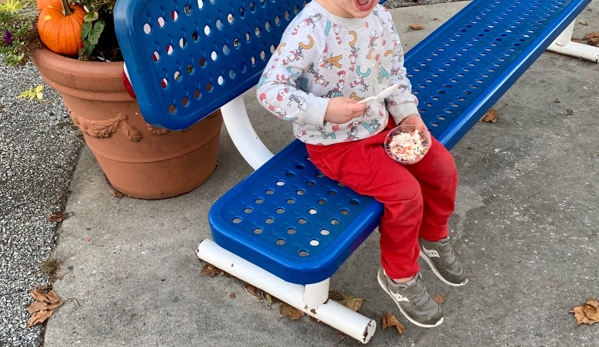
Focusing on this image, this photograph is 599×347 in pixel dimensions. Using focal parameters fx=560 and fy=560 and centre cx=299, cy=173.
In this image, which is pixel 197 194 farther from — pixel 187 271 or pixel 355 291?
pixel 355 291

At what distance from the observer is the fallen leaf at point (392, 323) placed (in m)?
2.13

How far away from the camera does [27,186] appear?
2928 millimetres

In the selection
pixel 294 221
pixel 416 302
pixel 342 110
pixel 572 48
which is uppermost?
pixel 342 110

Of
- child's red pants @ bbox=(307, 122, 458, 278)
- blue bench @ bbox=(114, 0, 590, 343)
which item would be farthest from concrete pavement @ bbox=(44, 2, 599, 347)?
child's red pants @ bbox=(307, 122, 458, 278)

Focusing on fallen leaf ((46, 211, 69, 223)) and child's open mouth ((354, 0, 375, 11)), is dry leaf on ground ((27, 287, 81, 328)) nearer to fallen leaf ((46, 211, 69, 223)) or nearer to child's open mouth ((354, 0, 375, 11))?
fallen leaf ((46, 211, 69, 223))

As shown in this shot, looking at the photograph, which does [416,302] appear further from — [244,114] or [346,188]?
[244,114]

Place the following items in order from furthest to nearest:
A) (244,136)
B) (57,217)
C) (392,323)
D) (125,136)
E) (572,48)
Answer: (572,48), (57,217), (125,136), (244,136), (392,323)

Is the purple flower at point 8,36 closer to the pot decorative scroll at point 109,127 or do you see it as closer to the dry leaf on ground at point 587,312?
the pot decorative scroll at point 109,127

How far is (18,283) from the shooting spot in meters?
2.40

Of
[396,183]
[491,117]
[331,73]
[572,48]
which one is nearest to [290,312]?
[396,183]

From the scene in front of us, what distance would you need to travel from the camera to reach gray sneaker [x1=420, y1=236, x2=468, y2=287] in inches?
88.4

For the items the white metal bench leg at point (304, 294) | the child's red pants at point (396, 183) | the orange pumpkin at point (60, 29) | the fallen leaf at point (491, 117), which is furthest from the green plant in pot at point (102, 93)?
the fallen leaf at point (491, 117)

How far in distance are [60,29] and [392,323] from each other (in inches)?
71.3

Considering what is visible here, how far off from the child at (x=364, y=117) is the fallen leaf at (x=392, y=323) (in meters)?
0.06
